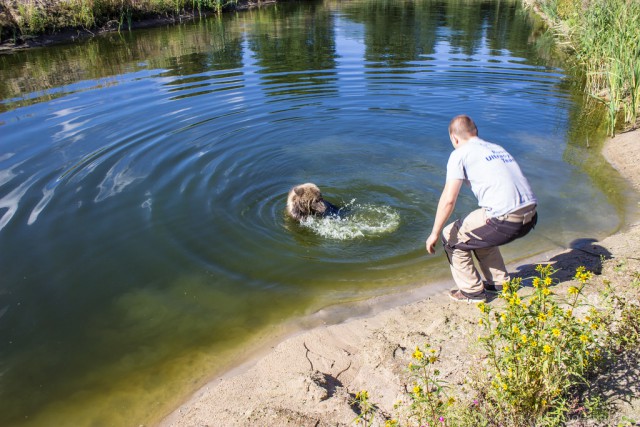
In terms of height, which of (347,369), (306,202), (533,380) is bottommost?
(347,369)

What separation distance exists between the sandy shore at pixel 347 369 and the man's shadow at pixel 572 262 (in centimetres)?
3

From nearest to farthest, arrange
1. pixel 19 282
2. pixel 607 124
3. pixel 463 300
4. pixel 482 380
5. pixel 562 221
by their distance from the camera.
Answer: pixel 482 380
pixel 463 300
pixel 19 282
pixel 562 221
pixel 607 124

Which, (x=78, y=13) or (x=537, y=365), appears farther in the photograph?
(x=78, y=13)

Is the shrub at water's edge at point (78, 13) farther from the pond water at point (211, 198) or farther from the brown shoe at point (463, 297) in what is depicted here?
the brown shoe at point (463, 297)

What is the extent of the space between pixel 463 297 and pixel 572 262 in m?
1.69

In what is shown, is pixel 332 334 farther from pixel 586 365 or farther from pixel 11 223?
pixel 11 223

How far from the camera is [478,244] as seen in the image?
16.7 ft

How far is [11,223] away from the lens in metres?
7.55

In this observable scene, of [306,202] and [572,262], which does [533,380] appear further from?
[306,202]

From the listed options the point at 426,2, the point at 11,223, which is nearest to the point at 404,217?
the point at 11,223

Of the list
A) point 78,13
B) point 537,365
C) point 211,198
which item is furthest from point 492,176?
point 78,13

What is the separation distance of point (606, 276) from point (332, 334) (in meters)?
3.26

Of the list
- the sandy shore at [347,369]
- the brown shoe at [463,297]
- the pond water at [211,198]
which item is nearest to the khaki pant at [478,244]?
the brown shoe at [463,297]

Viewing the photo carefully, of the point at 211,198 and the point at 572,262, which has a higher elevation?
the point at 211,198
